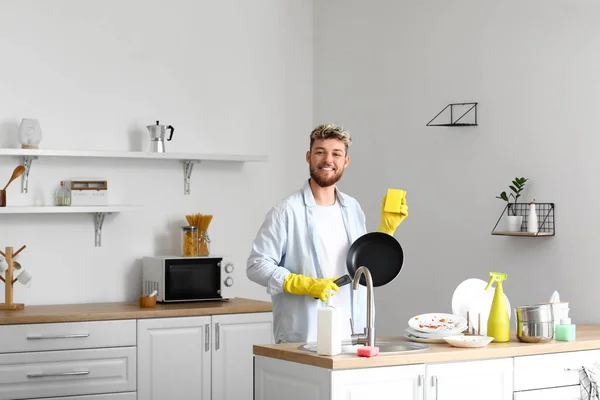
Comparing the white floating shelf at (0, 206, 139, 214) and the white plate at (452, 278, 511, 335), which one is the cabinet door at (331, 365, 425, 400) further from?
the white floating shelf at (0, 206, 139, 214)

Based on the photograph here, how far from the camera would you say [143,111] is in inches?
A: 204

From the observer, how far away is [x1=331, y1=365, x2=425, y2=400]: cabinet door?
2.75 meters

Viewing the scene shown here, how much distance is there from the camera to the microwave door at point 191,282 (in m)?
4.86

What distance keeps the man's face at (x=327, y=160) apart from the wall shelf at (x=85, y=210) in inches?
70.5

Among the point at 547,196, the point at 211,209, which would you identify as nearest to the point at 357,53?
the point at 211,209

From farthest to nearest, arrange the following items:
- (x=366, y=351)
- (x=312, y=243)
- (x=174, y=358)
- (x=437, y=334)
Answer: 1. (x=174, y=358)
2. (x=312, y=243)
3. (x=437, y=334)
4. (x=366, y=351)

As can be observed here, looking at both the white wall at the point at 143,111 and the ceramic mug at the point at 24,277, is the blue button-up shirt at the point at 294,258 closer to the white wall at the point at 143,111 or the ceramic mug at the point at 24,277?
the ceramic mug at the point at 24,277

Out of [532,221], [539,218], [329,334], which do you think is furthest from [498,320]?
[539,218]

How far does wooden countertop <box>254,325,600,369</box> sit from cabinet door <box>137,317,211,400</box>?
5.09 feet

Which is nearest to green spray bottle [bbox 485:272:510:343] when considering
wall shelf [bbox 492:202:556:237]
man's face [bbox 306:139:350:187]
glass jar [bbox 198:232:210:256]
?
man's face [bbox 306:139:350:187]

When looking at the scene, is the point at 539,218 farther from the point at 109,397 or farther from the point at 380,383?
the point at 109,397

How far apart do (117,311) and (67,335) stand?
299mm

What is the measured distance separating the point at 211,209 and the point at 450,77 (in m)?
1.70

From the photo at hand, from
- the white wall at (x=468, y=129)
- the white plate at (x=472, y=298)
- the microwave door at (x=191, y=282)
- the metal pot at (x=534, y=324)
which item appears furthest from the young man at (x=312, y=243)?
the microwave door at (x=191, y=282)
